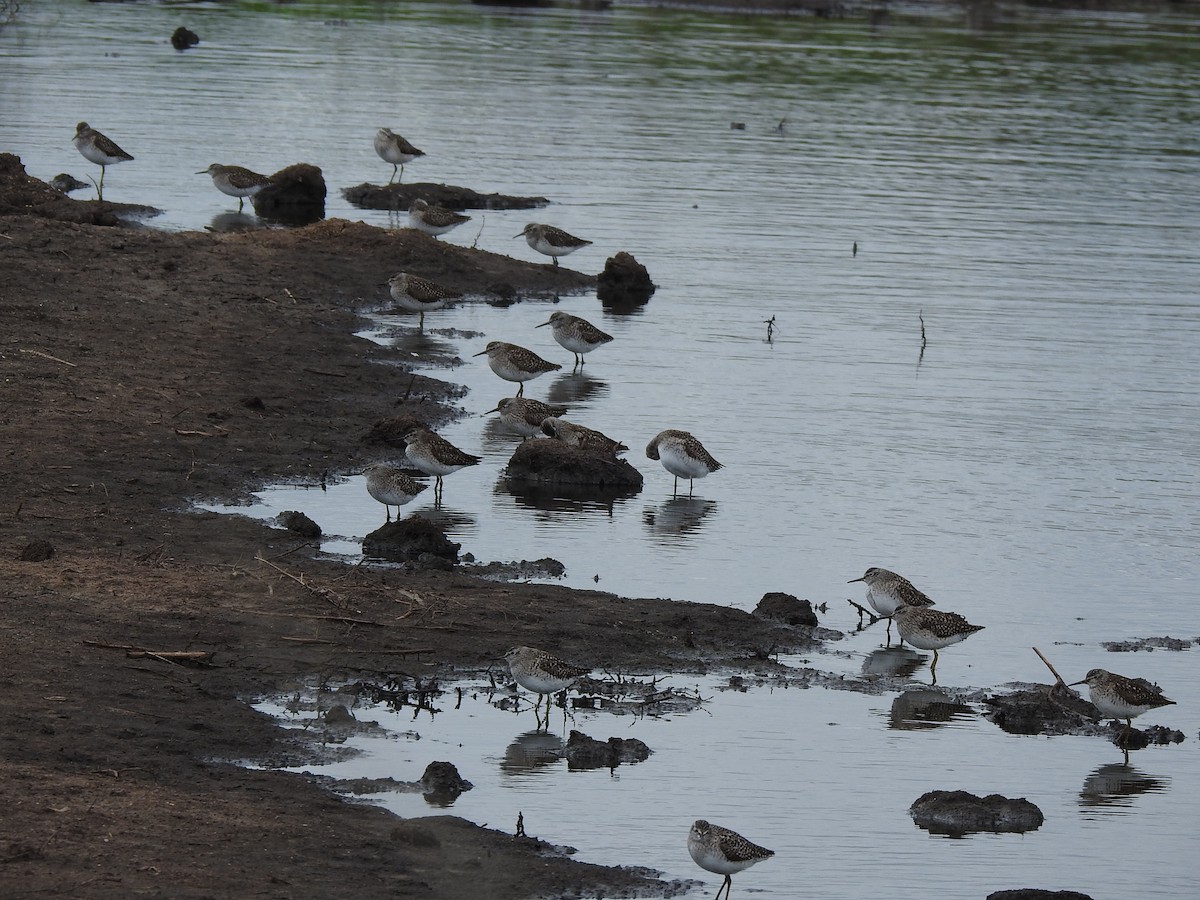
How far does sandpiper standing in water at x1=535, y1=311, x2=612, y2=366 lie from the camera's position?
22.8m

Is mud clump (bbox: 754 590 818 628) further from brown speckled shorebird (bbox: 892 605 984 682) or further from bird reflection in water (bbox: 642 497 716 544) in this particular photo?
bird reflection in water (bbox: 642 497 716 544)

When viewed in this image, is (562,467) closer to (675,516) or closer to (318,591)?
(675,516)

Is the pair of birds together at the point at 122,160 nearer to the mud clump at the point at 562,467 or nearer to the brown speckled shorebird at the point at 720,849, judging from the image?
the mud clump at the point at 562,467

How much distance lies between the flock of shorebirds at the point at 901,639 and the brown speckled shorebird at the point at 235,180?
1837 centimetres

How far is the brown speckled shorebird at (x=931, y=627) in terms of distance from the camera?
1367 cm

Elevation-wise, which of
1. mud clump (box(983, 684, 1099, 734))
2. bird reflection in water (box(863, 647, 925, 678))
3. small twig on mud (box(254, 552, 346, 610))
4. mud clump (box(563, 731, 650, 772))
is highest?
small twig on mud (box(254, 552, 346, 610))

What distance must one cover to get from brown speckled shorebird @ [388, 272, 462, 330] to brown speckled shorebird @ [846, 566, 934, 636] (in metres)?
10.6

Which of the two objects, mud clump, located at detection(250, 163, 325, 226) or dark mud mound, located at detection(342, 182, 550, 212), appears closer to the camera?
mud clump, located at detection(250, 163, 325, 226)

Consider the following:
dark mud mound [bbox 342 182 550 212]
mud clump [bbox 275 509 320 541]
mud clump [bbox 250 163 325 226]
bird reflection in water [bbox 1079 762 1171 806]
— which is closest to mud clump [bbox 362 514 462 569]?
mud clump [bbox 275 509 320 541]

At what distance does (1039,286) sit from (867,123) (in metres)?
20.3

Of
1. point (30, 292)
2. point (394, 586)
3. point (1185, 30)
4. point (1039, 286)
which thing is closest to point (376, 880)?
point (394, 586)

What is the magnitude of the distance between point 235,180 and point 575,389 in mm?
10985

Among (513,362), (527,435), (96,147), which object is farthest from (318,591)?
(96,147)

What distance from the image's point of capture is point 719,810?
10992 mm
